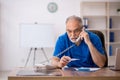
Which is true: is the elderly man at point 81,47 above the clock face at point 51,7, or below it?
below

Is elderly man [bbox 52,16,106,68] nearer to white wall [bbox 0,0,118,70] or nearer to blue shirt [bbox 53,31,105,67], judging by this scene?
blue shirt [bbox 53,31,105,67]

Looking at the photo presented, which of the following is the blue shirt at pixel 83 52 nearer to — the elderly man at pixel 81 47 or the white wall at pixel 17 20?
the elderly man at pixel 81 47

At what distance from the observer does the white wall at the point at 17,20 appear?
20.4 ft

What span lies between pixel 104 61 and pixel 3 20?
4.46 m

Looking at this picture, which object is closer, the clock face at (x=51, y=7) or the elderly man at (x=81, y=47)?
the elderly man at (x=81, y=47)

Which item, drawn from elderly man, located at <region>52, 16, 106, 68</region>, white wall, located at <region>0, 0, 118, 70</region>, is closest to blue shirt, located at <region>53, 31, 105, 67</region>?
elderly man, located at <region>52, 16, 106, 68</region>

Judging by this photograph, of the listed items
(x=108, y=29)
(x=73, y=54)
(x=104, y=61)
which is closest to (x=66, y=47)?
(x=73, y=54)

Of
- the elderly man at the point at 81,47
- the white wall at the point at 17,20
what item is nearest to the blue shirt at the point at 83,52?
the elderly man at the point at 81,47

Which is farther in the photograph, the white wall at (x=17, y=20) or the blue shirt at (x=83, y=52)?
the white wall at (x=17, y=20)

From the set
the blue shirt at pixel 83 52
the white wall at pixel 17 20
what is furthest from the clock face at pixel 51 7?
the blue shirt at pixel 83 52

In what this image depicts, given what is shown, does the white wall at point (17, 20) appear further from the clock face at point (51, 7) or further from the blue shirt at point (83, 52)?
the blue shirt at point (83, 52)

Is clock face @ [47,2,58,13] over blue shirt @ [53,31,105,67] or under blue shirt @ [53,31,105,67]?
over

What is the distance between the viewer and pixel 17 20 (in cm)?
623

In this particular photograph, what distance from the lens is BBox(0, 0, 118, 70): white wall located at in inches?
245
